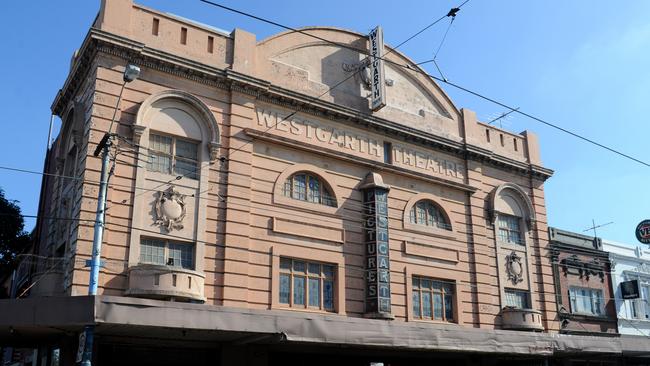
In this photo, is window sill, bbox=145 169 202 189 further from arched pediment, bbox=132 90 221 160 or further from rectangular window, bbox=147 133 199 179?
arched pediment, bbox=132 90 221 160

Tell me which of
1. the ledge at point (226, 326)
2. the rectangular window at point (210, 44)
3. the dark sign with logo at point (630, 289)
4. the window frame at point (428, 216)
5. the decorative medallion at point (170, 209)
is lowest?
the ledge at point (226, 326)

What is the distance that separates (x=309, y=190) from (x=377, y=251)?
324 cm

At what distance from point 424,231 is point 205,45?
1077 cm

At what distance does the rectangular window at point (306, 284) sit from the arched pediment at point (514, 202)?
10018 mm

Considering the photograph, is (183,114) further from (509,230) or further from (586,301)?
(586,301)

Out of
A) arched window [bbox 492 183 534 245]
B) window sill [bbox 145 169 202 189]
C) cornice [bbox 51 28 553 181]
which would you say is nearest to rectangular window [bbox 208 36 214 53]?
cornice [bbox 51 28 553 181]

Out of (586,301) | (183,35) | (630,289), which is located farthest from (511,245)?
(183,35)

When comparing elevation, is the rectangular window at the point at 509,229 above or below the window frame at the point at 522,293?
above

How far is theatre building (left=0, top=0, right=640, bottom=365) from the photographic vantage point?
18.2 m

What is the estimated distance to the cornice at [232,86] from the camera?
64.7 feet

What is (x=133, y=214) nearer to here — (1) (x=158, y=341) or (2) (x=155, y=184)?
(2) (x=155, y=184)

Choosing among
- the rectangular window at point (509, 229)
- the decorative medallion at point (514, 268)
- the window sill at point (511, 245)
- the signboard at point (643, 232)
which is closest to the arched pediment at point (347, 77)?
the rectangular window at point (509, 229)

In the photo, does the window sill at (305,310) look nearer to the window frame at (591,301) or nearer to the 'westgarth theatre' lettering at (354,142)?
the 'westgarth theatre' lettering at (354,142)

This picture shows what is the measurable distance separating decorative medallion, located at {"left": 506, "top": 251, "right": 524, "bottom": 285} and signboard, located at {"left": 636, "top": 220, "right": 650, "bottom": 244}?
463 inches
